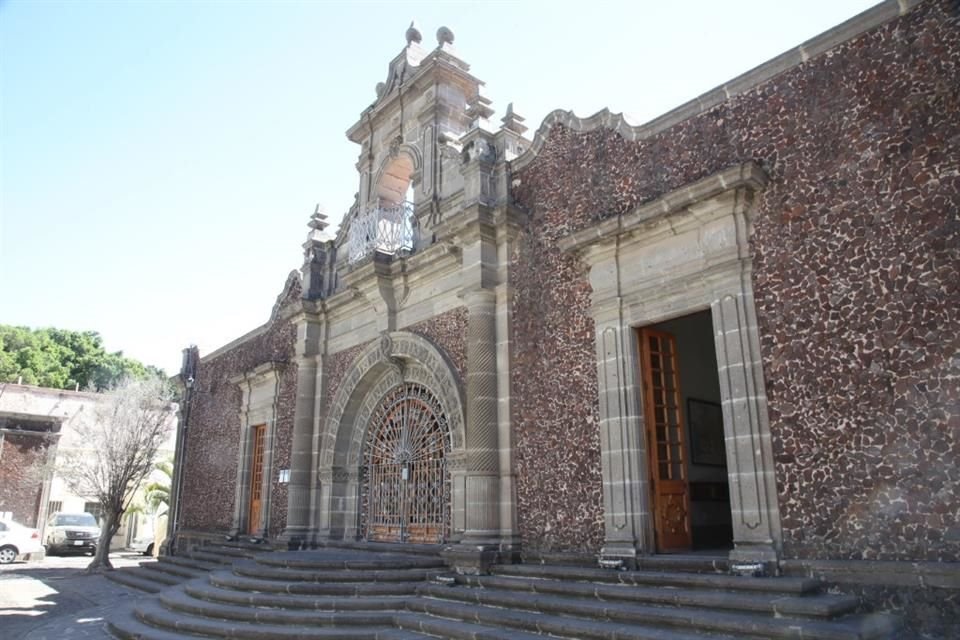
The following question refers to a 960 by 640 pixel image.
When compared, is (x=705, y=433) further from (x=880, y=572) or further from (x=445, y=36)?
(x=445, y=36)

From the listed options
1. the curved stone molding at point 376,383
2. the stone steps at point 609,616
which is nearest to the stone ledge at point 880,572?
the stone steps at point 609,616

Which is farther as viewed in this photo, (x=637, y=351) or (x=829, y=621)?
(x=637, y=351)

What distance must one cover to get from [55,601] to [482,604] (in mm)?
8535

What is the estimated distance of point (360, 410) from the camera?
12.3 m

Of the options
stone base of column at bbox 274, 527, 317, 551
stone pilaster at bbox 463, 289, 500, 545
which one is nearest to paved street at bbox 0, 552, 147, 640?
stone base of column at bbox 274, 527, 317, 551

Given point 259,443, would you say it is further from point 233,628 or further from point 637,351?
point 637,351

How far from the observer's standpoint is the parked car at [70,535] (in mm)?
22547

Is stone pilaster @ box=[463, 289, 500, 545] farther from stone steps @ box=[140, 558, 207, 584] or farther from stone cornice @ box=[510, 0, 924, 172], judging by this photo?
stone steps @ box=[140, 558, 207, 584]

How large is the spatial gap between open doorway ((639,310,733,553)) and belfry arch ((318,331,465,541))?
3.47 m

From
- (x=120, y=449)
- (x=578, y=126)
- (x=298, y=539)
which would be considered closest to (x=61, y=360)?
(x=120, y=449)

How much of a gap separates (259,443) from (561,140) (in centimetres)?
1027

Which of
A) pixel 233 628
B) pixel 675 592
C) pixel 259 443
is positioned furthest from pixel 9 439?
pixel 675 592

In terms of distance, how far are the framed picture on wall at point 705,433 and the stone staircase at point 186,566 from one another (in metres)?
7.86

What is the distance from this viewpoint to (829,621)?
514cm
